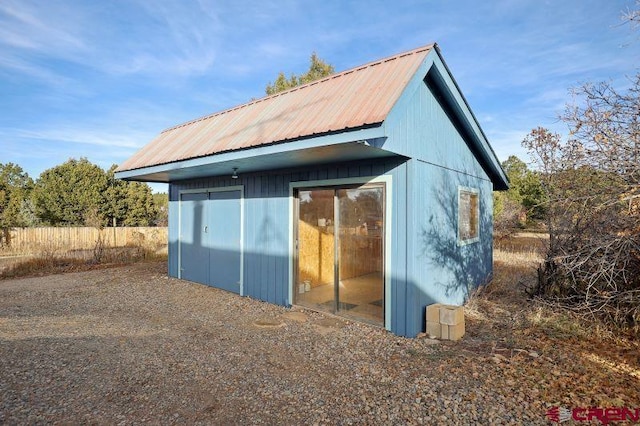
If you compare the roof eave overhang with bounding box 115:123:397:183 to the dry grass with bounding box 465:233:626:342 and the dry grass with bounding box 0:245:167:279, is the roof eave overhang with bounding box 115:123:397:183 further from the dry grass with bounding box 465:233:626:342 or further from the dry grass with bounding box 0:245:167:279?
the dry grass with bounding box 0:245:167:279

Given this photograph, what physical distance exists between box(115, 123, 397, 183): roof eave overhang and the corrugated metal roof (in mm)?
85

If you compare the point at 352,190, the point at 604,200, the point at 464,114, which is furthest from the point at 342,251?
the point at 604,200

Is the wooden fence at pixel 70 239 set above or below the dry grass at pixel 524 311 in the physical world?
above

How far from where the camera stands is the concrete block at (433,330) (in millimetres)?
4395

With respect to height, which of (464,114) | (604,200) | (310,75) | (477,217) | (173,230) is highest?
(310,75)

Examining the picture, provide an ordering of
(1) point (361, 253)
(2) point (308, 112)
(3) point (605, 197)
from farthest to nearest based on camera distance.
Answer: (1) point (361, 253)
(2) point (308, 112)
(3) point (605, 197)

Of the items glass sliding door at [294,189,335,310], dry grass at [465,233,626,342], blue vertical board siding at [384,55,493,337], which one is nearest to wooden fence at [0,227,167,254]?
glass sliding door at [294,189,335,310]

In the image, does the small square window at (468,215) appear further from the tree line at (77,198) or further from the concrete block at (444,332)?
the tree line at (77,198)

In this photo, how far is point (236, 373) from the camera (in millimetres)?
3367

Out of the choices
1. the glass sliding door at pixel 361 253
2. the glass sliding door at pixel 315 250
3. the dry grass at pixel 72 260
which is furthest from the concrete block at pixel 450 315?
the dry grass at pixel 72 260

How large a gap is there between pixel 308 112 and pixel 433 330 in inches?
135

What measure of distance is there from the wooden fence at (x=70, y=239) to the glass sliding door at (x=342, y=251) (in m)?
10.0

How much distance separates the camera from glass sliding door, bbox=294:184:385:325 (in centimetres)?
490

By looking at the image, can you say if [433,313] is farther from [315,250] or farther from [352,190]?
[315,250]
